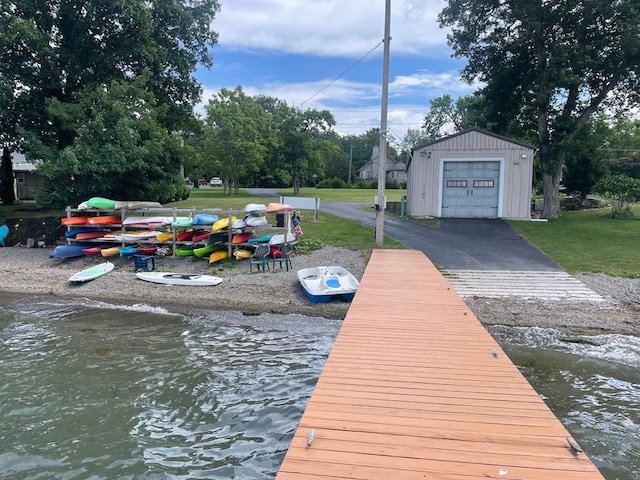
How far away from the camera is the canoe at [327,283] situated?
10258 mm

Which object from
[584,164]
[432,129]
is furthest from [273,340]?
[432,129]

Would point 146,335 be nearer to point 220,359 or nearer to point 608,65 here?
point 220,359

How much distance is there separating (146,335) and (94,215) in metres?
10.3

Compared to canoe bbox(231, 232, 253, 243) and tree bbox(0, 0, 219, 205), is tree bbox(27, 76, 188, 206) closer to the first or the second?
tree bbox(0, 0, 219, 205)

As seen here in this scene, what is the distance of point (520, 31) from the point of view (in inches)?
821

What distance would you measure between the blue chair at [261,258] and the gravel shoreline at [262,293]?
280 millimetres

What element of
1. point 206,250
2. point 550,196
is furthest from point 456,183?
point 206,250

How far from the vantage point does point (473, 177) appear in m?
19.5

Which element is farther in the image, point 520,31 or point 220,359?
point 520,31

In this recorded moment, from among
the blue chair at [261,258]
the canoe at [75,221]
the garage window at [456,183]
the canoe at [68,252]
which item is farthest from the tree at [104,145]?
the garage window at [456,183]

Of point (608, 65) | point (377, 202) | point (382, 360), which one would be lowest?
point (382, 360)

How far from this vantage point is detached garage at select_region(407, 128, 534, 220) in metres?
19.1

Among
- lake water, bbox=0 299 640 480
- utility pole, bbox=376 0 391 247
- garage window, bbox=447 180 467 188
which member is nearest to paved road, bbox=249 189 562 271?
utility pole, bbox=376 0 391 247

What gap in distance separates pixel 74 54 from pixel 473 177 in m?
17.2
